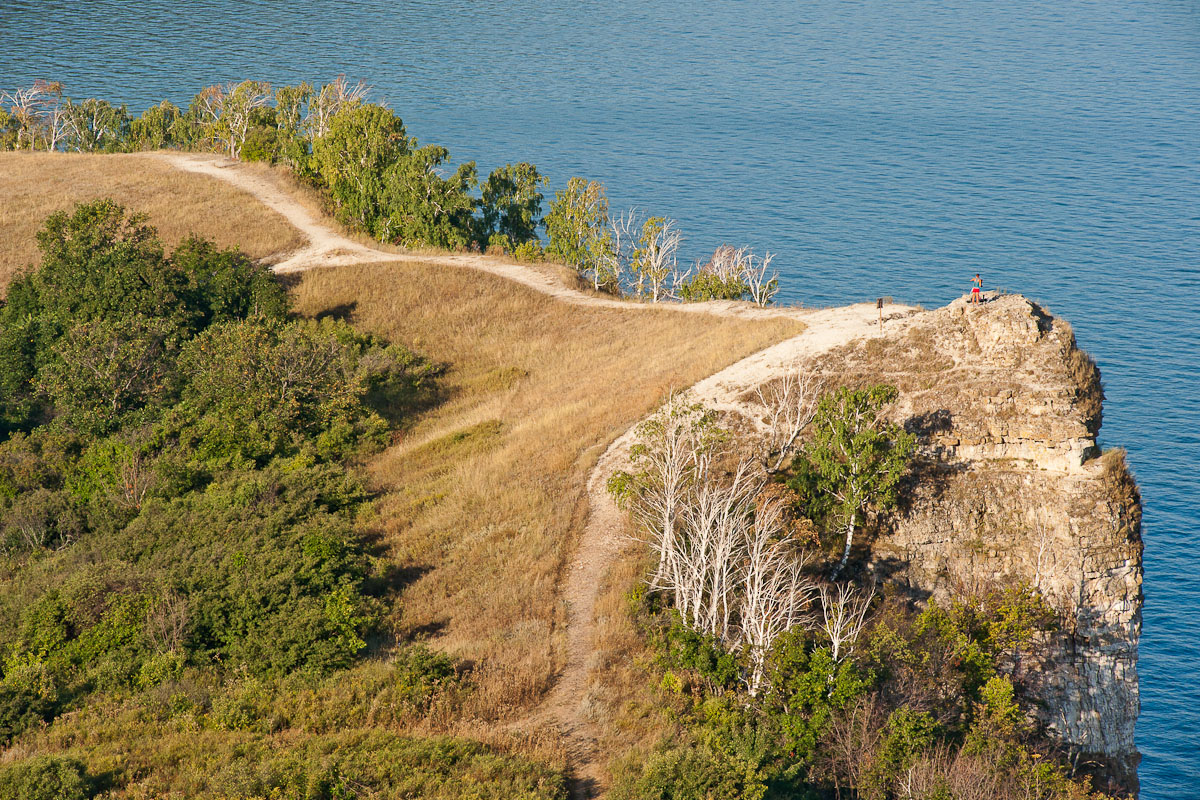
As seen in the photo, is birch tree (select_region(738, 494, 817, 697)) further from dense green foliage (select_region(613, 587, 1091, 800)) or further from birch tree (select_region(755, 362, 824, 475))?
birch tree (select_region(755, 362, 824, 475))

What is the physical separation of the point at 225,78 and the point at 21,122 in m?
38.1

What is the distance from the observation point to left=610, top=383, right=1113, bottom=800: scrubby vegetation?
73.4ft

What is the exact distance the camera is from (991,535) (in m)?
33.6

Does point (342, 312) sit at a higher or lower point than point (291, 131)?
lower

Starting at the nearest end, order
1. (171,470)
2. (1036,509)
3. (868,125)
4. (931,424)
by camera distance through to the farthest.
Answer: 1. (1036,509)
2. (931,424)
3. (171,470)
4. (868,125)

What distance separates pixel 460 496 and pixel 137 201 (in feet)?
153

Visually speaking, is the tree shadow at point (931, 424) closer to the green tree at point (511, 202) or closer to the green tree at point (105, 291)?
the green tree at point (105, 291)

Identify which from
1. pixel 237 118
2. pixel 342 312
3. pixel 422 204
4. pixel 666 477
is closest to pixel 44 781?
pixel 666 477

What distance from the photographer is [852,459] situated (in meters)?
31.8

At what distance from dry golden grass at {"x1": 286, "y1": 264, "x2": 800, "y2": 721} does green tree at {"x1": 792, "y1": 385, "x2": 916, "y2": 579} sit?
786 centimetres

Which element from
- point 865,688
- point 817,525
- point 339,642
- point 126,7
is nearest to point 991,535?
point 817,525

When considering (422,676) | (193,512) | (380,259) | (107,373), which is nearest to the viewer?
(422,676)

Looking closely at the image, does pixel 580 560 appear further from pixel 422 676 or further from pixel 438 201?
pixel 438 201

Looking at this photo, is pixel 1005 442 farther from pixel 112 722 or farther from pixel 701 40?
pixel 701 40
